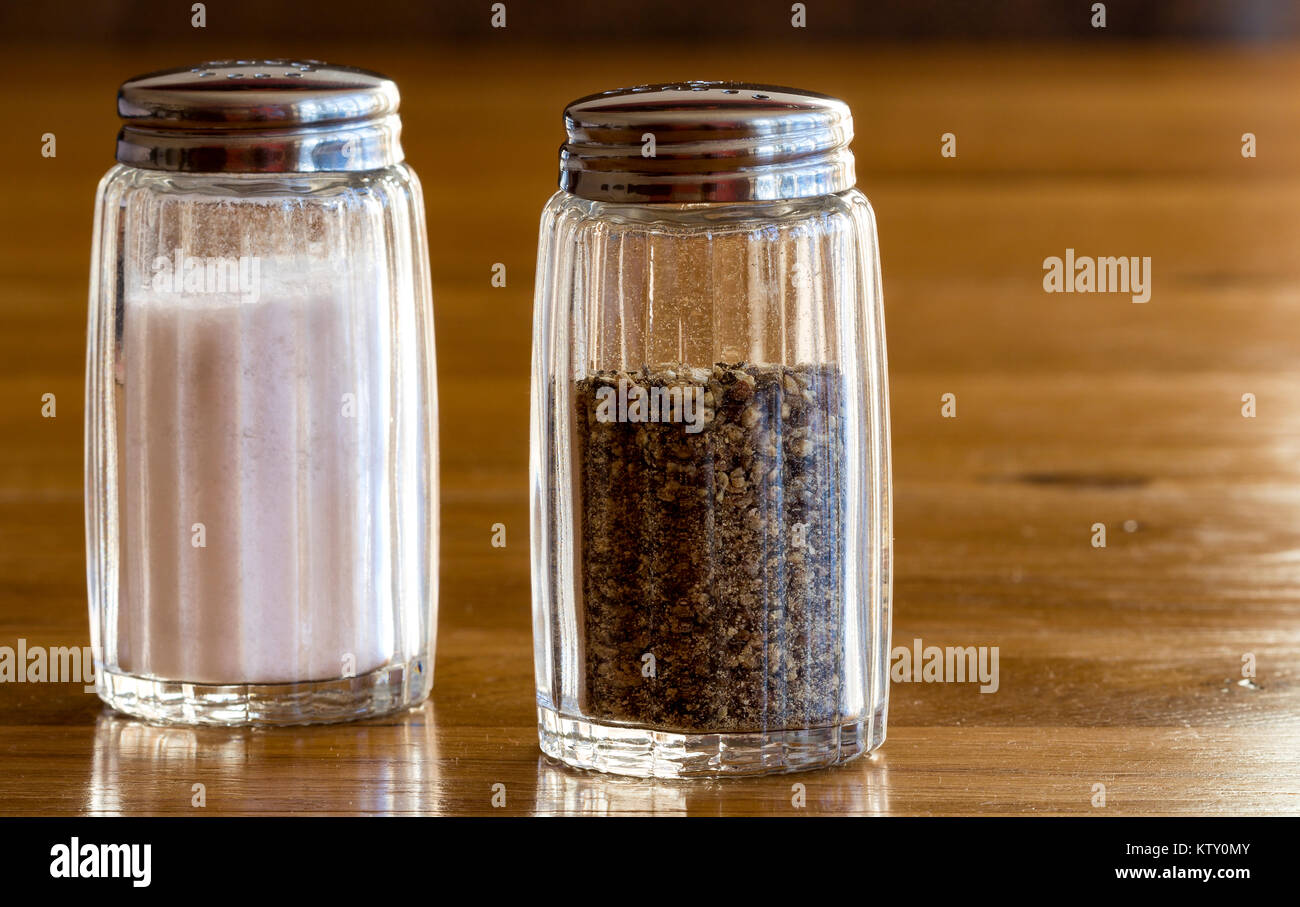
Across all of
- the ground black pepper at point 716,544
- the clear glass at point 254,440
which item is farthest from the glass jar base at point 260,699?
the ground black pepper at point 716,544

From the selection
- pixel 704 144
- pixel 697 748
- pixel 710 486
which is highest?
pixel 704 144

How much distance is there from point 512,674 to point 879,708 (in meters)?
0.21

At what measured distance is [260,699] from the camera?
2.84 ft

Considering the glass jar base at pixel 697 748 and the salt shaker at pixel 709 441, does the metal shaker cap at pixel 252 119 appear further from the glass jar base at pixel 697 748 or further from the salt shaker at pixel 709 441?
the glass jar base at pixel 697 748

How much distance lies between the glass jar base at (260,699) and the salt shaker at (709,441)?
10 centimetres

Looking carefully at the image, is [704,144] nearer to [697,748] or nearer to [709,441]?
[709,441]

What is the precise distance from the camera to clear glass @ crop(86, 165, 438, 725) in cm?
85

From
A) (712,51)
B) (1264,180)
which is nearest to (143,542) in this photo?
(1264,180)

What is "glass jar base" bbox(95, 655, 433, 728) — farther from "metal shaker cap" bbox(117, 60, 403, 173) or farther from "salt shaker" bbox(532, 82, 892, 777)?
"metal shaker cap" bbox(117, 60, 403, 173)

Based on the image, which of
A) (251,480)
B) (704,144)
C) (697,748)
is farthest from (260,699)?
(704,144)

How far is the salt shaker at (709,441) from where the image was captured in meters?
0.77

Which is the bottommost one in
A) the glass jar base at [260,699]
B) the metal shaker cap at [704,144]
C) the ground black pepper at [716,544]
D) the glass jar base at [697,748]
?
the glass jar base at [697,748]

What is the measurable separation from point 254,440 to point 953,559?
44 centimetres

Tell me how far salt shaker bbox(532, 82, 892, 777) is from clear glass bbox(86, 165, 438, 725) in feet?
0.31
